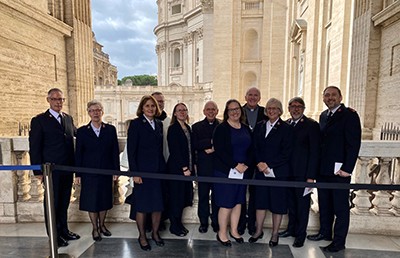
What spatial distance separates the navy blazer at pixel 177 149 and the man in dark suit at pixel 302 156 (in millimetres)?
1401

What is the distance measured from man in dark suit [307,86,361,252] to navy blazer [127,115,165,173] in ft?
7.03

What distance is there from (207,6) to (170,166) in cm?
4307

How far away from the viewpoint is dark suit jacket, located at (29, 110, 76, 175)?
3355 millimetres

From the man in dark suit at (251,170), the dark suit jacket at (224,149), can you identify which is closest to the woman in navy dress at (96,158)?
the dark suit jacket at (224,149)

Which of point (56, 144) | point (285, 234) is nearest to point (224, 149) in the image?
point (285, 234)

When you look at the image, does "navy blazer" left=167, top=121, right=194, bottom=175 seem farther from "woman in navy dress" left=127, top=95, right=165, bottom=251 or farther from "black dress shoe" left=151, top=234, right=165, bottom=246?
"black dress shoe" left=151, top=234, right=165, bottom=246

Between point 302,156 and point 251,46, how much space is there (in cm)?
2915

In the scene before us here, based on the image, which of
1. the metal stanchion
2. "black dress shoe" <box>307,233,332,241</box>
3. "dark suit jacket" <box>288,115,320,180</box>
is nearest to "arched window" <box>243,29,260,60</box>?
"dark suit jacket" <box>288,115,320,180</box>

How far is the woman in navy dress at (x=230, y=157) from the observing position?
11.1 feet

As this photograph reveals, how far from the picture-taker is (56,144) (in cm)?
346

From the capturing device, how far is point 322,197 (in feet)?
12.0

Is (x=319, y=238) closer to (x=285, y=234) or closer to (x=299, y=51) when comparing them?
(x=285, y=234)

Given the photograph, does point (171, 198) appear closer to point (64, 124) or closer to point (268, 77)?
point (64, 124)

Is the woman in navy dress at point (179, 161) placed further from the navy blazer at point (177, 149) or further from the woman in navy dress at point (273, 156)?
the woman in navy dress at point (273, 156)
